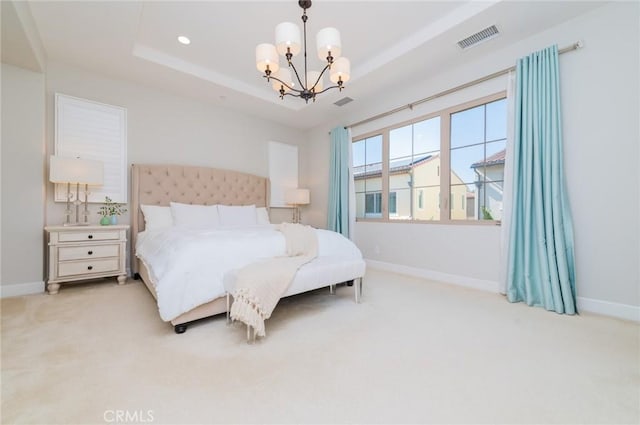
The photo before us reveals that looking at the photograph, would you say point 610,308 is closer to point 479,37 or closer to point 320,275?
point 320,275

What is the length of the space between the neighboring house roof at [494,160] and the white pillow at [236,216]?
10.3ft

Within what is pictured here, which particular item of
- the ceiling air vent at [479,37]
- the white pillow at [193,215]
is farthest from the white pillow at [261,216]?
the ceiling air vent at [479,37]

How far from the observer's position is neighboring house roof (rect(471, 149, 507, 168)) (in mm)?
2925

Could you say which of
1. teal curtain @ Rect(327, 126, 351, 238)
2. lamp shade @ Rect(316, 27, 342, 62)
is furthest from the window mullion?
lamp shade @ Rect(316, 27, 342, 62)

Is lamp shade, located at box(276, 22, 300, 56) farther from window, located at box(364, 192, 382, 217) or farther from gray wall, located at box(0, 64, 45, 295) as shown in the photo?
gray wall, located at box(0, 64, 45, 295)

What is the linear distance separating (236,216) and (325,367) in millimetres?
2861

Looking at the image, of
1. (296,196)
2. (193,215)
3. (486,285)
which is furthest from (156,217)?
(486,285)

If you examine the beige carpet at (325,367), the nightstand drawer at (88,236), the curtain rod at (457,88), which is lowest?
the beige carpet at (325,367)

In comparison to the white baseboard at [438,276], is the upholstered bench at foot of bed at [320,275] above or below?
above

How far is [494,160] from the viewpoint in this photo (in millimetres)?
2996

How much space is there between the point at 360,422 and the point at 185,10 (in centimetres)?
341

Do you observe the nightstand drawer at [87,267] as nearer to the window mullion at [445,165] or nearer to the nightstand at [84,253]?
the nightstand at [84,253]

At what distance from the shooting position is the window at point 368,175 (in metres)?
4.29

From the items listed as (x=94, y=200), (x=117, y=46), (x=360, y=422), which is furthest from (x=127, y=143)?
(x=360, y=422)
